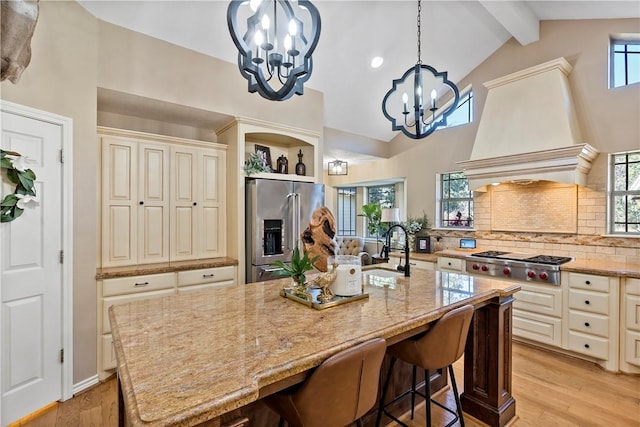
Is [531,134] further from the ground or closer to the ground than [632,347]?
further from the ground

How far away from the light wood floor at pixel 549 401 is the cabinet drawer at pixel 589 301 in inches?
21.1

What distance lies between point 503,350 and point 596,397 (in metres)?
1.08

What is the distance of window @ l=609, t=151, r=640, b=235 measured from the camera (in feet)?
10.9

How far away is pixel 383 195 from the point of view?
696cm

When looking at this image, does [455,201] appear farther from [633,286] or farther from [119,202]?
A: [119,202]

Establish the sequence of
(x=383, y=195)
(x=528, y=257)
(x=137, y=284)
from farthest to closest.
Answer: (x=383, y=195) < (x=528, y=257) < (x=137, y=284)

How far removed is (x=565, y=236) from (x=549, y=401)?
83.3 inches

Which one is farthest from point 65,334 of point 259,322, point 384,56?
point 384,56

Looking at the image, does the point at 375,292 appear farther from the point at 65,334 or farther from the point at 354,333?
the point at 65,334

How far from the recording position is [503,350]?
2129 mm

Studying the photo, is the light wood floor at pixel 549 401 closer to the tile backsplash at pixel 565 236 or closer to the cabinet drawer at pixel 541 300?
the cabinet drawer at pixel 541 300

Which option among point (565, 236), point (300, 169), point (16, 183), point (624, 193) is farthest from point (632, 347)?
point (16, 183)

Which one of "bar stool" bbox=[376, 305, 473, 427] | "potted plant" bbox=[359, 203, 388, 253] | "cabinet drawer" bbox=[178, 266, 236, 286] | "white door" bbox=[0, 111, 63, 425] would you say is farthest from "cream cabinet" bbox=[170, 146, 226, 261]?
"potted plant" bbox=[359, 203, 388, 253]

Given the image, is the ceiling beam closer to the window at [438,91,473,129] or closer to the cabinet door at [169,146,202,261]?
the window at [438,91,473,129]
